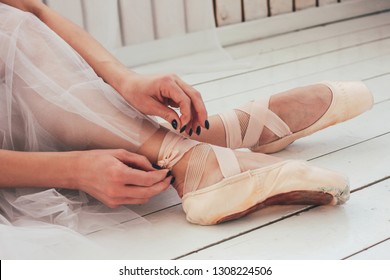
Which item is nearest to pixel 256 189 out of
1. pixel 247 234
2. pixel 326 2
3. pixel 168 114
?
pixel 247 234

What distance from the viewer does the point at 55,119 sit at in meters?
1.04

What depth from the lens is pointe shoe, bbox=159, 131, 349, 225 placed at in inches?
38.3

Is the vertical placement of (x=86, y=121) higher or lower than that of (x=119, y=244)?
higher

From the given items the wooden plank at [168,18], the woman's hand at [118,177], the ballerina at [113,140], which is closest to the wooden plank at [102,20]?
the wooden plank at [168,18]

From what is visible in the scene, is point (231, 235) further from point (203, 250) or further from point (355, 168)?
point (355, 168)

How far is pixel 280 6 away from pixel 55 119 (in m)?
1.44

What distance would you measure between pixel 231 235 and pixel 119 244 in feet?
0.50

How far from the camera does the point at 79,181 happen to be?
990mm

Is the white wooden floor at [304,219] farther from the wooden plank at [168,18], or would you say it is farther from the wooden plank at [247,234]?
the wooden plank at [168,18]

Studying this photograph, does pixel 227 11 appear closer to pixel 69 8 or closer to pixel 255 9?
pixel 255 9

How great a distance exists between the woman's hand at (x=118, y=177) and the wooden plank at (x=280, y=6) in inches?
55.9

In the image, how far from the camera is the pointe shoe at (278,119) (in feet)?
3.88

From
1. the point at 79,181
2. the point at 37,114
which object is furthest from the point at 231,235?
the point at 37,114
